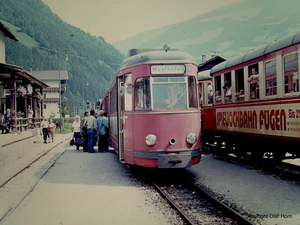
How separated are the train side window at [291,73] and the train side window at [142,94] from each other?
339cm

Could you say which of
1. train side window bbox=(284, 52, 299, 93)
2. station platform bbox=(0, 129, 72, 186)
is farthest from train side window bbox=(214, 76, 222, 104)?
station platform bbox=(0, 129, 72, 186)

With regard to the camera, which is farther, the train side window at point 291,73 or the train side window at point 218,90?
the train side window at point 218,90

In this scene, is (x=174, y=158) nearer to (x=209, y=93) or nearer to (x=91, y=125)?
(x=209, y=93)

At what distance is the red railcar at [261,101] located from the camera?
823 cm

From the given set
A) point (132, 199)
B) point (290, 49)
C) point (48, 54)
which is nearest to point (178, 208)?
point (132, 199)

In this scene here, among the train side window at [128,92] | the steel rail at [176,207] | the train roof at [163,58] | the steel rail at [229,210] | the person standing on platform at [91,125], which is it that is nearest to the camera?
the steel rail at [229,210]

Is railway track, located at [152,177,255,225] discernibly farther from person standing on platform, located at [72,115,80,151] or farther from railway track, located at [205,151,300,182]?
person standing on platform, located at [72,115,80,151]

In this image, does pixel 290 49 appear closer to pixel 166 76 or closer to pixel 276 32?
pixel 166 76

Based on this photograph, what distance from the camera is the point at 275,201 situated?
6.43 meters

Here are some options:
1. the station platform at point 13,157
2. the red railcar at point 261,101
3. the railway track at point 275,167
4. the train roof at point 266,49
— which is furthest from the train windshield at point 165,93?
the station platform at point 13,157

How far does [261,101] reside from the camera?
31.6 feet

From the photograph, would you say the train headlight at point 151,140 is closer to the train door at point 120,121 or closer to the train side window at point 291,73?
the train door at point 120,121

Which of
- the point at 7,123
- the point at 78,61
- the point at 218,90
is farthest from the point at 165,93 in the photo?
the point at 78,61

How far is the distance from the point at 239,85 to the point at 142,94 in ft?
14.7
